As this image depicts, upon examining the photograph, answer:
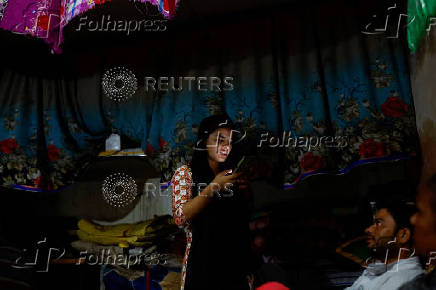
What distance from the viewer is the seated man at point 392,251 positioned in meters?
1.60

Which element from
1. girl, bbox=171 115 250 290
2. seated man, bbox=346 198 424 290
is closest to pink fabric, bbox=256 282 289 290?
girl, bbox=171 115 250 290

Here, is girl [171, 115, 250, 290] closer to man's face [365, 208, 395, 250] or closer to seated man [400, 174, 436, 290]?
man's face [365, 208, 395, 250]

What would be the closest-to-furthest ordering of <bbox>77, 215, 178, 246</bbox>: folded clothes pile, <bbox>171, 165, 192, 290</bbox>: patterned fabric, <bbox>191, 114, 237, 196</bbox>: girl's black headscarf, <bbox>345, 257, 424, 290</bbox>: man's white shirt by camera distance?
<bbox>345, 257, 424, 290</bbox>: man's white shirt < <bbox>171, 165, 192, 290</bbox>: patterned fabric < <bbox>191, 114, 237, 196</bbox>: girl's black headscarf < <bbox>77, 215, 178, 246</bbox>: folded clothes pile

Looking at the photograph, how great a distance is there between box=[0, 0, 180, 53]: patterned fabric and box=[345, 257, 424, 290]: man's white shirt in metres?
2.12

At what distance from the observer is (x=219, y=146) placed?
6.22 feet

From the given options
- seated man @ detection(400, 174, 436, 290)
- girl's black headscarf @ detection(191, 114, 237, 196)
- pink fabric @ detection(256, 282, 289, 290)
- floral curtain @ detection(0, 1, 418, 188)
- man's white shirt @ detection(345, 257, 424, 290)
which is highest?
floral curtain @ detection(0, 1, 418, 188)

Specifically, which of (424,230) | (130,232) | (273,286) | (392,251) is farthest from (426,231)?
(130,232)

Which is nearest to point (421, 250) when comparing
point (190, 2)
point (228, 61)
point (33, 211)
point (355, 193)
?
point (355, 193)

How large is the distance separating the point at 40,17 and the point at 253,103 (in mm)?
1415

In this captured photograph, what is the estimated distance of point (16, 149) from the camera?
2.81 m

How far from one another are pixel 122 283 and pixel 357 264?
5.02 feet

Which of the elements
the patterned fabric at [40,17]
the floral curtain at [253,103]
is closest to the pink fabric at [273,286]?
the floral curtain at [253,103]

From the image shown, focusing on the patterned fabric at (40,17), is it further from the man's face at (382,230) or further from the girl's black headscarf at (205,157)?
the man's face at (382,230)

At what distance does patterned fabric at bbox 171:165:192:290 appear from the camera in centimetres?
169
